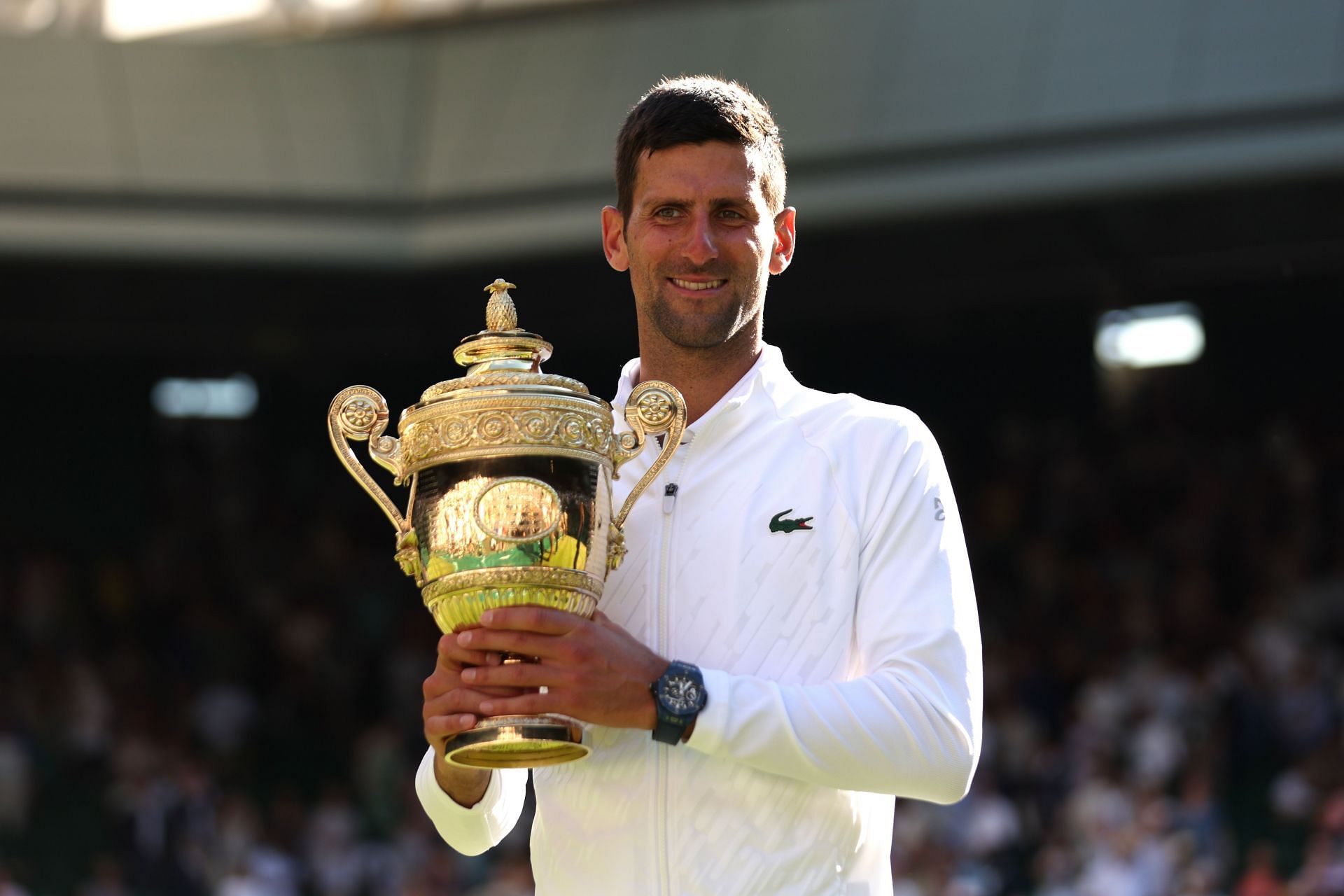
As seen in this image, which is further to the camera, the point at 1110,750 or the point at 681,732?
the point at 1110,750

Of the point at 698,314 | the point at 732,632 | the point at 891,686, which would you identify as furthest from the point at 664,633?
the point at 698,314

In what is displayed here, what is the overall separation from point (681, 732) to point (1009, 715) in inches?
386

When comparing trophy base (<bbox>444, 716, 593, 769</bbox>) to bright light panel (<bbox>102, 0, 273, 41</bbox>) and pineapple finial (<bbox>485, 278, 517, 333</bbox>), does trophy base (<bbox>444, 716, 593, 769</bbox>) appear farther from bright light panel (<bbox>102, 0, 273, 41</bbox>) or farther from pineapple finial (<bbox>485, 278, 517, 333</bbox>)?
bright light panel (<bbox>102, 0, 273, 41</bbox>)

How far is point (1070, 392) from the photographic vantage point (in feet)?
54.0

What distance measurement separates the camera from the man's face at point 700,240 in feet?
8.93

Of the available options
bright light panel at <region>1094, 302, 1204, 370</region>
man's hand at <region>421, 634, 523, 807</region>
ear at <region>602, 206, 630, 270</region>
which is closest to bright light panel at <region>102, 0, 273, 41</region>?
bright light panel at <region>1094, 302, 1204, 370</region>

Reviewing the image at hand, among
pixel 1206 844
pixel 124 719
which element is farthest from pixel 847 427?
pixel 124 719

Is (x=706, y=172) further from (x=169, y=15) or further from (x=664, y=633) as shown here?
(x=169, y=15)

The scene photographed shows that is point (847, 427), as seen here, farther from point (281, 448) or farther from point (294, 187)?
point (281, 448)

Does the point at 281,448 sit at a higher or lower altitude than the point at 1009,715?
higher

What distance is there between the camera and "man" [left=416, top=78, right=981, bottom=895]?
97.7 inches

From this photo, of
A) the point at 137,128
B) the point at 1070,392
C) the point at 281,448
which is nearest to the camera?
the point at 137,128

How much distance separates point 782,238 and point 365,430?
0.66 metres

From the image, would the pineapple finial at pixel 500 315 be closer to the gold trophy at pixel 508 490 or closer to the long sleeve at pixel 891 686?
the gold trophy at pixel 508 490
